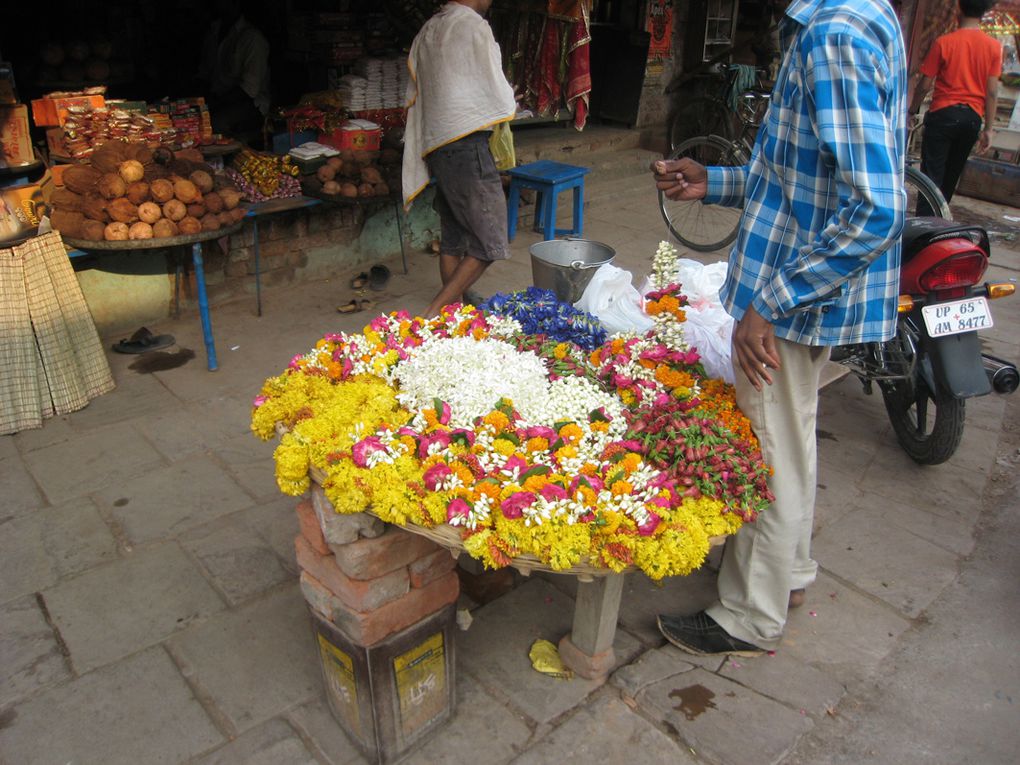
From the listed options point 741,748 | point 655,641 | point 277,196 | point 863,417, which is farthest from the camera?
point 277,196

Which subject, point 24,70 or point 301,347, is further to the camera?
point 24,70

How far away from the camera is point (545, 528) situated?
5.74 feet

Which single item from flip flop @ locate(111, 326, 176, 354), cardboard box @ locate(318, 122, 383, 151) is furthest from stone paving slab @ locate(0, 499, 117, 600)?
cardboard box @ locate(318, 122, 383, 151)

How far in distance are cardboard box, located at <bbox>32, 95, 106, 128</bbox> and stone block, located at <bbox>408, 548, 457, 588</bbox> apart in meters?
3.93

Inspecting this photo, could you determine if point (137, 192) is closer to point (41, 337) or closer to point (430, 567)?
point (41, 337)

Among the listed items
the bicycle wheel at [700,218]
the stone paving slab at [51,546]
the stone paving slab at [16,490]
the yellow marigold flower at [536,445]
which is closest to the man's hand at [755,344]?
the yellow marigold flower at [536,445]

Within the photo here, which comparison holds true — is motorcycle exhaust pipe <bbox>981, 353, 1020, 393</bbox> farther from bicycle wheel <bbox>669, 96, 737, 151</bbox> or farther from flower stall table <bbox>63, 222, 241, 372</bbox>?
bicycle wheel <bbox>669, 96, 737, 151</bbox>

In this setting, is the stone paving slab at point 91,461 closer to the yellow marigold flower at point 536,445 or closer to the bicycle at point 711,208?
the yellow marigold flower at point 536,445

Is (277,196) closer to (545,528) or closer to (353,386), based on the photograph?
(353,386)

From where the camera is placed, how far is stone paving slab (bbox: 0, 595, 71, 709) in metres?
2.40

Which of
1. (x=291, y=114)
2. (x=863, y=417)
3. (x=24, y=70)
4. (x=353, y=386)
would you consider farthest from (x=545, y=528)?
(x=24, y=70)

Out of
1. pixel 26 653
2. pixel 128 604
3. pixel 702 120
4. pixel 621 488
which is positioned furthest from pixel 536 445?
pixel 702 120

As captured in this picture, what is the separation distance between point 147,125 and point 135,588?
3.13 meters

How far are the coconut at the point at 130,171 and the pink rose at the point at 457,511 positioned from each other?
10.3 ft
